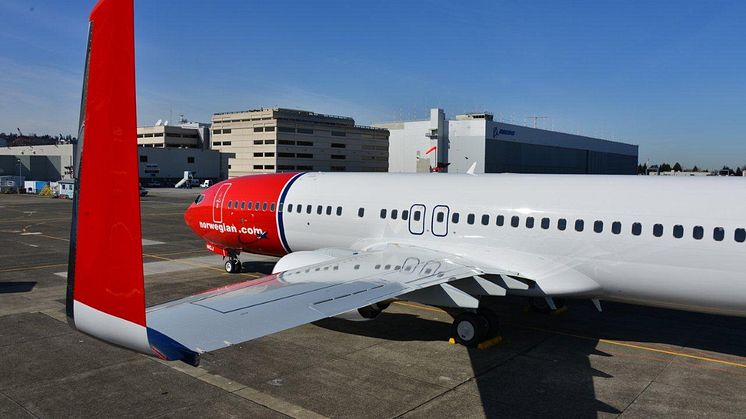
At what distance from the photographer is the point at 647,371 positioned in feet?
39.9

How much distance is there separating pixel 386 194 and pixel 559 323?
6.43m

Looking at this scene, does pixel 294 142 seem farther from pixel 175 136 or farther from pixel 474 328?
pixel 474 328

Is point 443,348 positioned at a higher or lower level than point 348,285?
lower

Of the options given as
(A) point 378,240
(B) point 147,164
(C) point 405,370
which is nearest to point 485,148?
(A) point 378,240

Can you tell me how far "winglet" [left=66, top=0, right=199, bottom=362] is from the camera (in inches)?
162

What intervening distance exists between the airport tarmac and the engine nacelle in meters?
0.50

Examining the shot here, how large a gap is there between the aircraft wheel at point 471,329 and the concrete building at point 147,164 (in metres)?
109

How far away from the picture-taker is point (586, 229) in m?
13.5

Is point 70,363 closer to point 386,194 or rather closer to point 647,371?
point 386,194

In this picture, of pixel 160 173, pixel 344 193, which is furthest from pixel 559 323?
pixel 160 173

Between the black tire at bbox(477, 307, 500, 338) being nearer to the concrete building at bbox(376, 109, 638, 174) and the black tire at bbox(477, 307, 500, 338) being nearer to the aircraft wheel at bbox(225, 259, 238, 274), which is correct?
the aircraft wheel at bbox(225, 259, 238, 274)

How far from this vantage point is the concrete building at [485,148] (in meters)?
79.6

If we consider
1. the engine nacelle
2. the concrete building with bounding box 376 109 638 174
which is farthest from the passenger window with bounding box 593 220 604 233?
the concrete building with bounding box 376 109 638 174

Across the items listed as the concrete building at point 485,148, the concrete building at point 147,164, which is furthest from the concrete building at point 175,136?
the concrete building at point 485,148
